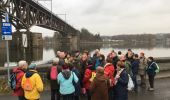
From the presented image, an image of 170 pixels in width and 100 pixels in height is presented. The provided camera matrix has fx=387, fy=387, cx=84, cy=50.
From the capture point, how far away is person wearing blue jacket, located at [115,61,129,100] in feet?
32.0

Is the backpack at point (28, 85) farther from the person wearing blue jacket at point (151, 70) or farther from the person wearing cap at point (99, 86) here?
the person wearing blue jacket at point (151, 70)

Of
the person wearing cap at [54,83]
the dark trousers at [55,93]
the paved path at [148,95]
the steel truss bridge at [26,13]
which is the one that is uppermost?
the steel truss bridge at [26,13]

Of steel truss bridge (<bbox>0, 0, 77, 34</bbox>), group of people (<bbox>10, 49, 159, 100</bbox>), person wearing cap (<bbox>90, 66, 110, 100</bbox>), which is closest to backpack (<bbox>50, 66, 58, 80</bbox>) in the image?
group of people (<bbox>10, 49, 159, 100</bbox>)

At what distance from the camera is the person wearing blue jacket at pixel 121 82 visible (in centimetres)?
974

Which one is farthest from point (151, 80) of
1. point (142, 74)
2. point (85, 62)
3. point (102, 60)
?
point (85, 62)

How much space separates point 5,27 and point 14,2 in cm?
4862

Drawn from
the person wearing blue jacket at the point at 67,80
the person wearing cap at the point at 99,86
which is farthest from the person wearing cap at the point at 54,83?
the person wearing cap at the point at 99,86

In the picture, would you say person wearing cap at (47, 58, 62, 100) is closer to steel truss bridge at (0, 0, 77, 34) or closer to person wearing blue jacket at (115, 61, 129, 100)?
person wearing blue jacket at (115, 61, 129, 100)

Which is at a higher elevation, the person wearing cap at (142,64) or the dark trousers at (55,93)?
the person wearing cap at (142,64)

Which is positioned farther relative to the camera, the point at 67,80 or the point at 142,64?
the point at 142,64

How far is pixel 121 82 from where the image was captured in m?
9.77

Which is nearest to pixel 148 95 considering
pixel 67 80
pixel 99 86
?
pixel 67 80

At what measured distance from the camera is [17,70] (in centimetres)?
954

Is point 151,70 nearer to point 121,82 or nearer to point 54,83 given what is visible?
point 54,83
